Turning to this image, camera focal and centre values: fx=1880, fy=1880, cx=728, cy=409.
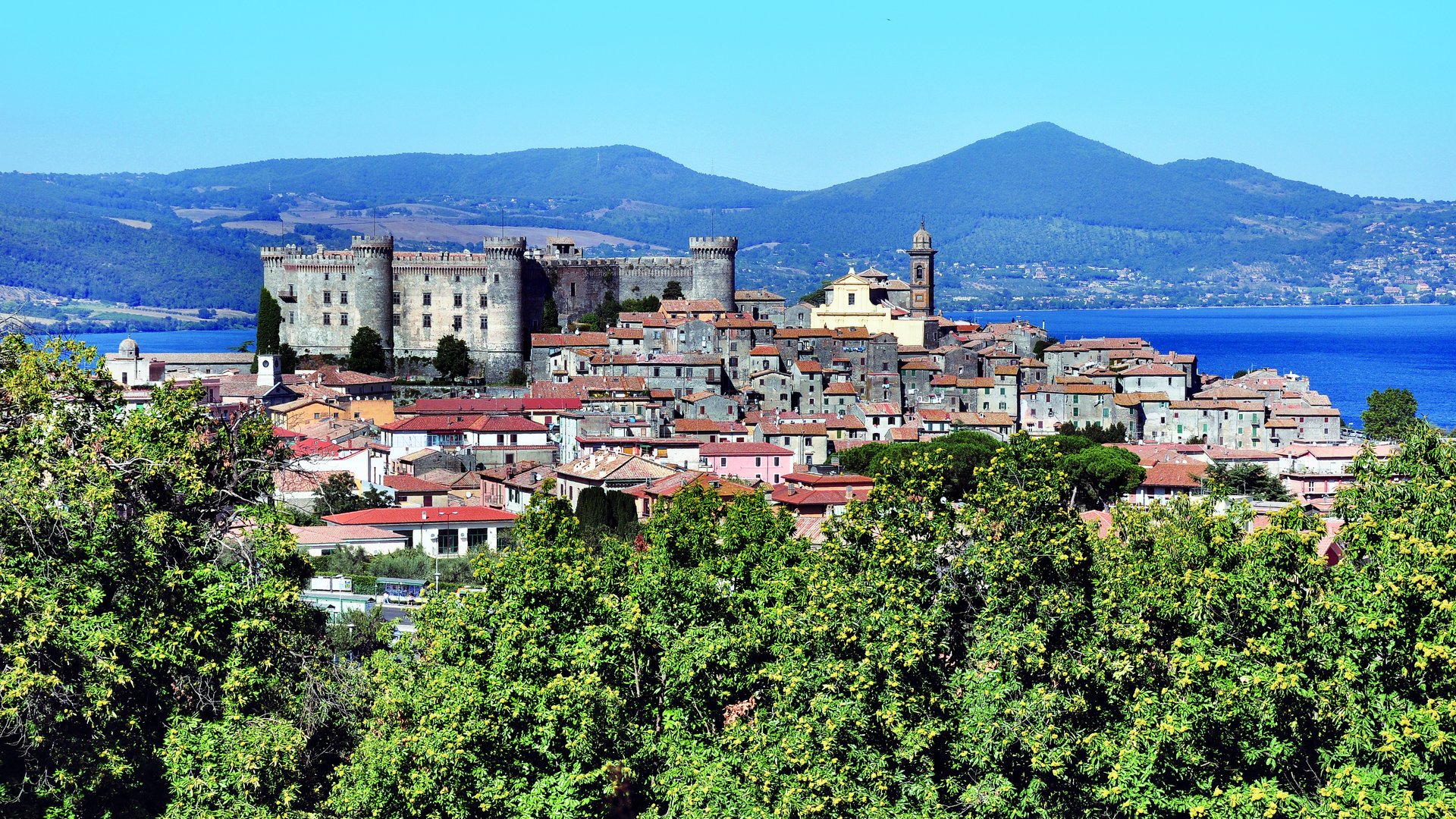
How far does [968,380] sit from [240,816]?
195 feet

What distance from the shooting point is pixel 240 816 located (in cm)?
1662

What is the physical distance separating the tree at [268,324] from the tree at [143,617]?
2422 inches

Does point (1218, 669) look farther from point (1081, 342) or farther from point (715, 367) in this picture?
point (1081, 342)

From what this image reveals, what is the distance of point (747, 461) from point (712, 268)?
27494 millimetres

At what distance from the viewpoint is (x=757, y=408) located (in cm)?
6906

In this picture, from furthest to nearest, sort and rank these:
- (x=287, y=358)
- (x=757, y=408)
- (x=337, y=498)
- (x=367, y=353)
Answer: (x=287, y=358), (x=367, y=353), (x=757, y=408), (x=337, y=498)

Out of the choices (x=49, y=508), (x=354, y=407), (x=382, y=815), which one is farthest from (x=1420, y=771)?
(x=354, y=407)

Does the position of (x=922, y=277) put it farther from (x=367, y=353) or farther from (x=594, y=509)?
(x=594, y=509)

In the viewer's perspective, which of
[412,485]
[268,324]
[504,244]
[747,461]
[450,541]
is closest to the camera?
[450,541]

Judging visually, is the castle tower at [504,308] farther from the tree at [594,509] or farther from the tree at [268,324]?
the tree at [594,509]

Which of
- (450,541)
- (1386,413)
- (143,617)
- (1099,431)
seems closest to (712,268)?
(1099,431)

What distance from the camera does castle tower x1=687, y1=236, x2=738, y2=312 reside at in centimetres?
8444

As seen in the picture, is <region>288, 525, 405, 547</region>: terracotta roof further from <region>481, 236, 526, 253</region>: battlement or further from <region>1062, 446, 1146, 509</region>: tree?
<region>481, 236, 526, 253</region>: battlement

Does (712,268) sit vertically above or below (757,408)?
above
